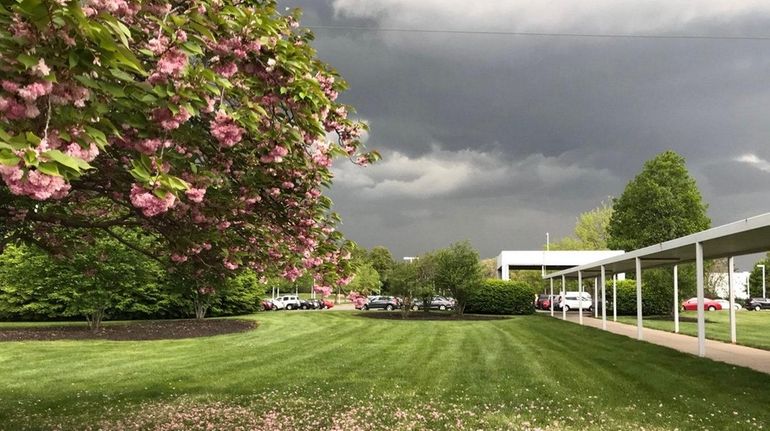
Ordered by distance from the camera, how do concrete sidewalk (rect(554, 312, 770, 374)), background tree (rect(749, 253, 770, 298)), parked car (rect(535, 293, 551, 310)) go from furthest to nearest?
background tree (rect(749, 253, 770, 298))
parked car (rect(535, 293, 551, 310))
concrete sidewalk (rect(554, 312, 770, 374))

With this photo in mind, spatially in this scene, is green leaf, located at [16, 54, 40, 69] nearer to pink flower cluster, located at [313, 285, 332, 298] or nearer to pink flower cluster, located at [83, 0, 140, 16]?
pink flower cluster, located at [83, 0, 140, 16]

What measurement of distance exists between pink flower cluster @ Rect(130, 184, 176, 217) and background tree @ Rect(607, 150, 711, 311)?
3332 cm

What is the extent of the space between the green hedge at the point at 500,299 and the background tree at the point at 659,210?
625cm

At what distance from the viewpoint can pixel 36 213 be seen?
541cm

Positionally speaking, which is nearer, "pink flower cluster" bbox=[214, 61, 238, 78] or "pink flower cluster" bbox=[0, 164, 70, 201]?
"pink flower cluster" bbox=[0, 164, 70, 201]

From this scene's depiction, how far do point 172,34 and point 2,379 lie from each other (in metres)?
11.8

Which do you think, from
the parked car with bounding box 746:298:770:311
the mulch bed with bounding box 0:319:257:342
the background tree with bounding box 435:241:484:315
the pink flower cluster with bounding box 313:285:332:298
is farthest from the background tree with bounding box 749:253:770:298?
the pink flower cluster with bounding box 313:285:332:298

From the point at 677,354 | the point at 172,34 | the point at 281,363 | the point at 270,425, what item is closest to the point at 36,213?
the point at 172,34

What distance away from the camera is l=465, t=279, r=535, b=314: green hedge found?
36.9 metres

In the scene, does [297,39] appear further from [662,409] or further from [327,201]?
[662,409]

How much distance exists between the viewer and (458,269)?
109ft

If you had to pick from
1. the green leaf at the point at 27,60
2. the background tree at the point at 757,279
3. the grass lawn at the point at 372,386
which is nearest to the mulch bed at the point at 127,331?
the grass lawn at the point at 372,386

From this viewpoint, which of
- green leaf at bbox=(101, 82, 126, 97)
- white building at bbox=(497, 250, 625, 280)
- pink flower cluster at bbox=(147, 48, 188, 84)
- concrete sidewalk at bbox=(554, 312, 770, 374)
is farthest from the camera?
white building at bbox=(497, 250, 625, 280)

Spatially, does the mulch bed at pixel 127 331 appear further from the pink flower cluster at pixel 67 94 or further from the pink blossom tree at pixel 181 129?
the pink flower cluster at pixel 67 94
